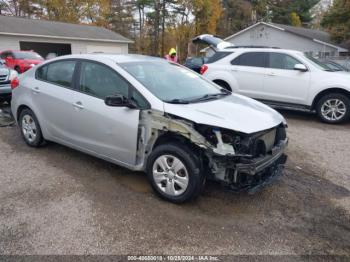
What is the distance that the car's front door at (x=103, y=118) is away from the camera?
12.3 ft

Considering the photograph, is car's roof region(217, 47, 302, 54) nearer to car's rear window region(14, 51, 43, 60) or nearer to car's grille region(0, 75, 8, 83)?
car's grille region(0, 75, 8, 83)

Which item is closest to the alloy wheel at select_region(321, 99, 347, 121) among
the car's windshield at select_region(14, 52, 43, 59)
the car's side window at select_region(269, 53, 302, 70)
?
the car's side window at select_region(269, 53, 302, 70)

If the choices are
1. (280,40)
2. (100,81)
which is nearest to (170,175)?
(100,81)

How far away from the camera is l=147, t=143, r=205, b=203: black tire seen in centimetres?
332

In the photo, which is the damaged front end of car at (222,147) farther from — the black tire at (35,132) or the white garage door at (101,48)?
the white garage door at (101,48)

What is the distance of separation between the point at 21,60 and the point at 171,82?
13306mm

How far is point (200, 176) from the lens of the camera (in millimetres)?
3350

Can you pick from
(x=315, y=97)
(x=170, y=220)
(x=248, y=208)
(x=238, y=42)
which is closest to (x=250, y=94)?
(x=315, y=97)

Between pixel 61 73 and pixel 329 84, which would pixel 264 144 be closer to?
pixel 61 73

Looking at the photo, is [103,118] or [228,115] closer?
[228,115]

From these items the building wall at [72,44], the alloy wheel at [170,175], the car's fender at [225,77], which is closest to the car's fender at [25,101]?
the alloy wheel at [170,175]

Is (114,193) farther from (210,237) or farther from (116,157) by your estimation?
(210,237)

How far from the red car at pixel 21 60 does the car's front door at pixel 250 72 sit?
10156 millimetres

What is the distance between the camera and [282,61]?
796cm
